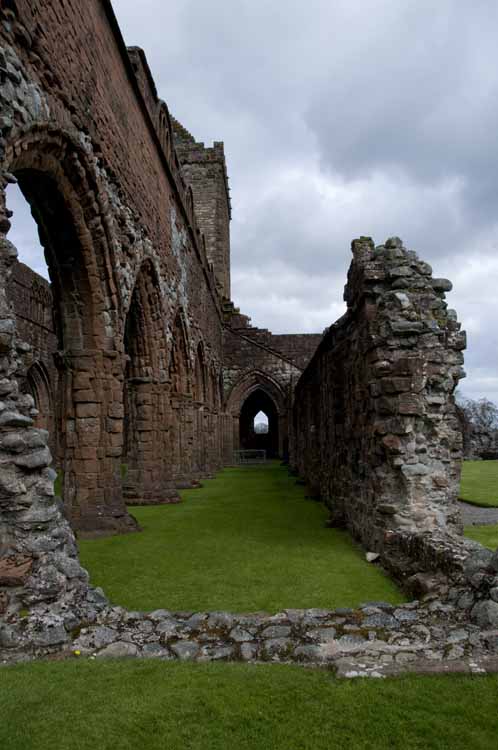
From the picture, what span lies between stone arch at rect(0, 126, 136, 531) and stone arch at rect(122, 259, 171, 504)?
289cm

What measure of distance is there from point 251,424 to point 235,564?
105 feet

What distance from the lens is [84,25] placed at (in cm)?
711

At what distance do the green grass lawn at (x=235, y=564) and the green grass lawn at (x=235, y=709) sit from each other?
141cm

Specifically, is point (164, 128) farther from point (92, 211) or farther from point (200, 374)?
point (200, 374)

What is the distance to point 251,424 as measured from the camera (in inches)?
1486

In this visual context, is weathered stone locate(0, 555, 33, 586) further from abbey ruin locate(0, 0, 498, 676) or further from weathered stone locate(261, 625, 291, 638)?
weathered stone locate(261, 625, 291, 638)

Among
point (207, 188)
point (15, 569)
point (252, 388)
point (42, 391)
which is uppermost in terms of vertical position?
point (207, 188)

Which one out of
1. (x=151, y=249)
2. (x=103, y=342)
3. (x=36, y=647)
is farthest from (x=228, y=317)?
(x=36, y=647)

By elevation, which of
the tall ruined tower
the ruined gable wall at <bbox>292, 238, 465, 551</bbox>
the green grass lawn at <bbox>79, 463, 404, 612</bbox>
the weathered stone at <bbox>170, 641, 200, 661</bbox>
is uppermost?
the tall ruined tower

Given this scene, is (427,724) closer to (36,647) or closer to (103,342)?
(36,647)

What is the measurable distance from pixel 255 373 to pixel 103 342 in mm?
18708

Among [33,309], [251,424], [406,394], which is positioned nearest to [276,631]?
[406,394]

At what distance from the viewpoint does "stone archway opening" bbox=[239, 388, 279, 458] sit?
1356 inches

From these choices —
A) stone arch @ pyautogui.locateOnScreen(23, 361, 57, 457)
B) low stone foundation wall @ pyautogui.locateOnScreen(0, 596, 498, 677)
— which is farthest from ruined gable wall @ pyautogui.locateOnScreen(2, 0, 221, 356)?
stone arch @ pyautogui.locateOnScreen(23, 361, 57, 457)
